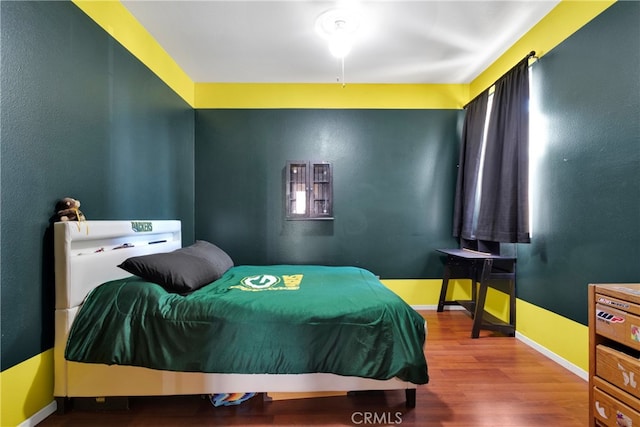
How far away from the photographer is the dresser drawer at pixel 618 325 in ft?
4.30

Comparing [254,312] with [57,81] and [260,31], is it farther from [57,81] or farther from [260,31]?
[260,31]

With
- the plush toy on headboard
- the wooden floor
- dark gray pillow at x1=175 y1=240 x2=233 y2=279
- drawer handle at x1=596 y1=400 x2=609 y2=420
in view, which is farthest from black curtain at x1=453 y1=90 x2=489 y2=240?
the plush toy on headboard

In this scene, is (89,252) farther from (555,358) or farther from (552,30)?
(552,30)

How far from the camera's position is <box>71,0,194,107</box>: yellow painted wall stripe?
80.9 inches

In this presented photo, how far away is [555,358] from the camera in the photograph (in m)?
2.33

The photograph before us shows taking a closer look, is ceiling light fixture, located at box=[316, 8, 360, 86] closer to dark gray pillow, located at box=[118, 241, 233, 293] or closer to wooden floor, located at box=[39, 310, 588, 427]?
dark gray pillow, located at box=[118, 241, 233, 293]

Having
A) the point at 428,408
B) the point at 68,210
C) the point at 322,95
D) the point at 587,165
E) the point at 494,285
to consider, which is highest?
the point at 322,95

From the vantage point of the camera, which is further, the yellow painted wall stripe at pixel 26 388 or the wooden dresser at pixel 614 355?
the yellow painted wall stripe at pixel 26 388

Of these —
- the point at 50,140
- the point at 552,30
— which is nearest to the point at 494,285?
the point at 552,30

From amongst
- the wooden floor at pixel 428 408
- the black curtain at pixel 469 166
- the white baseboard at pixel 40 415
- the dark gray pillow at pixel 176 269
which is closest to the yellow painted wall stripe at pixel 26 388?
the white baseboard at pixel 40 415

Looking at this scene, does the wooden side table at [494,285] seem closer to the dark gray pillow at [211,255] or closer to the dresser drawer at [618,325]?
the dresser drawer at [618,325]

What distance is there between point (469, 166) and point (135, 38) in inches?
140

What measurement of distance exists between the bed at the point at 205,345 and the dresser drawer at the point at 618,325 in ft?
2.83

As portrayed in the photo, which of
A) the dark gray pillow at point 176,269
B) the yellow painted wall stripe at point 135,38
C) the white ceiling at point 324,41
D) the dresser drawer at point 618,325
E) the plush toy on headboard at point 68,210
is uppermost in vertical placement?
the white ceiling at point 324,41
